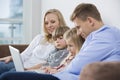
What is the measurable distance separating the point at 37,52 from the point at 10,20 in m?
1.44

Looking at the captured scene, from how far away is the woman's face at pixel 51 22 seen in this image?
2.66 m

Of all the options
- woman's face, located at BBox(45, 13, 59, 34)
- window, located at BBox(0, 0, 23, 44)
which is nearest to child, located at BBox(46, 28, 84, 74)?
woman's face, located at BBox(45, 13, 59, 34)

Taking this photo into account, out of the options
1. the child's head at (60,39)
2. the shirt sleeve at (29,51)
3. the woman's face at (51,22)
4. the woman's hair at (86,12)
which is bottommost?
the shirt sleeve at (29,51)

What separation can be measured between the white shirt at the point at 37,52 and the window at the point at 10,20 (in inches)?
47.5

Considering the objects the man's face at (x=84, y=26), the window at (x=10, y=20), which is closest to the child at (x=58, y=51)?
the man's face at (x=84, y=26)

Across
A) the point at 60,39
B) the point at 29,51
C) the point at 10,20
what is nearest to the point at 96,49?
the point at 60,39

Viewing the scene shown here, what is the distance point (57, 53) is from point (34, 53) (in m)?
0.52

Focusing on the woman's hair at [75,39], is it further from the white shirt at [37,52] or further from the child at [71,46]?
the white shirt at [37,52]

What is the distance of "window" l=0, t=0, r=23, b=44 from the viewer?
394 cm

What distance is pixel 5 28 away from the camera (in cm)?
396

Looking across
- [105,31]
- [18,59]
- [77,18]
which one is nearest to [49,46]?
[18,59]

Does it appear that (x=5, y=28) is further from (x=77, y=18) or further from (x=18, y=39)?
(x=77, y=18)

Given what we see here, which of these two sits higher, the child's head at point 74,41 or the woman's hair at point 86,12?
the woman's hair at point 86,12

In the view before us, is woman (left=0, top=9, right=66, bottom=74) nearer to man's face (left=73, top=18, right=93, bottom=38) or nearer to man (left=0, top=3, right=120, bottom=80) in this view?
man's face (left=73, top=18, right=93, bottom=38)
